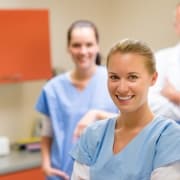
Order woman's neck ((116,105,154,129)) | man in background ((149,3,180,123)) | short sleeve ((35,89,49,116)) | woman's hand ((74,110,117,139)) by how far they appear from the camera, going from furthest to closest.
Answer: short sleeve ((35,89,49,116))
woman's hand ((74,110,117,139))
man in background ((149,3,180,123))
woman's neck ((116,105,154,129))

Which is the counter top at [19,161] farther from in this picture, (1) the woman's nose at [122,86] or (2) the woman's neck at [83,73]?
(1) the woman's nose at [122,86]

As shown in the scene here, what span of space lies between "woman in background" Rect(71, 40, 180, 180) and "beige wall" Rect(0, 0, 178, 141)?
6.07 feet

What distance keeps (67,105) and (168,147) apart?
91 centimetres

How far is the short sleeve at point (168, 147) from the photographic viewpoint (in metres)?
1.06

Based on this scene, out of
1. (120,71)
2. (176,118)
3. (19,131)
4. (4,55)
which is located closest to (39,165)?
(19,131)

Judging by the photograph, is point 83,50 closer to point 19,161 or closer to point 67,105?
point 67,105

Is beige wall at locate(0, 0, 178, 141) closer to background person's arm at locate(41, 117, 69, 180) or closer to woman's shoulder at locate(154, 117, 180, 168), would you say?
background person's arm at locate(41, 117, 69, 180)

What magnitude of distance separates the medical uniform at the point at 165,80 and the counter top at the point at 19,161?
1.34 metres

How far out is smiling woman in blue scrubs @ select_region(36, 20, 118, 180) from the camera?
190 cm

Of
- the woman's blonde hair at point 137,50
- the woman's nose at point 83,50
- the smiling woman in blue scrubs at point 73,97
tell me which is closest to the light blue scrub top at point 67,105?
the smiling woman in blue scrubs at point 73,97

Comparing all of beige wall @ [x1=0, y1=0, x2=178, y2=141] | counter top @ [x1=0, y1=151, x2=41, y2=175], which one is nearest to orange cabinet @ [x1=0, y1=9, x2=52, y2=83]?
beige wall @ [x1=0, y1=0, x2=178, y2=141]

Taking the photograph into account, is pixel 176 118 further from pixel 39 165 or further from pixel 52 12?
pixel 52 12

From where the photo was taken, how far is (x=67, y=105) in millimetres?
1929

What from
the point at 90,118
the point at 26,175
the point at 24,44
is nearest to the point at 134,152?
the point at 90,118
